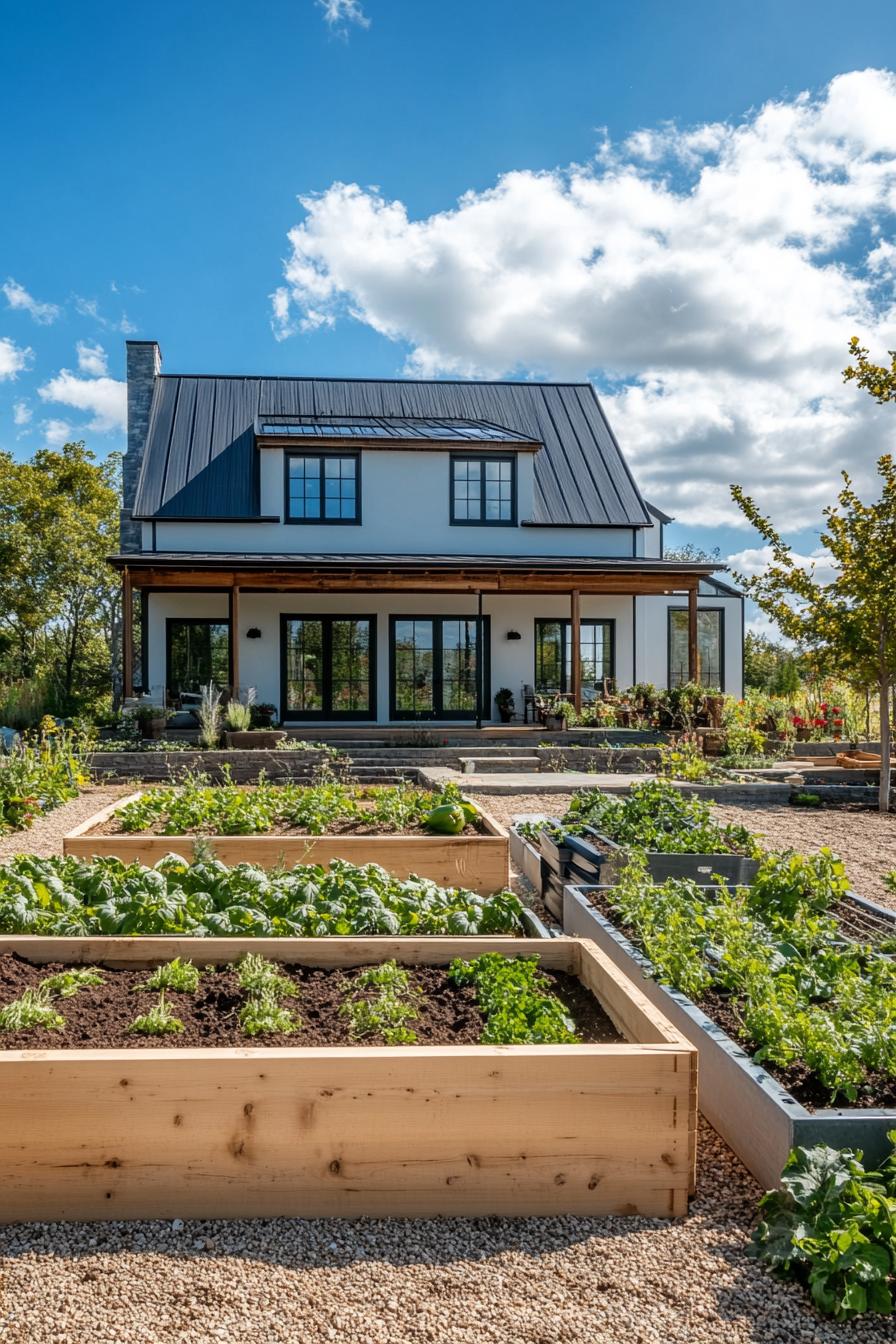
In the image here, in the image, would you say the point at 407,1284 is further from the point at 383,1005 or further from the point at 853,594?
the point at 853,594

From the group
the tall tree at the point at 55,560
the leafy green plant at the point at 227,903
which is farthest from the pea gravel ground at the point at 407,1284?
the tall tree at the point at 55,560

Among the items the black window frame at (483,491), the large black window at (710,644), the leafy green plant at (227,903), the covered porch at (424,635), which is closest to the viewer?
the leafy green plant at (227,903)

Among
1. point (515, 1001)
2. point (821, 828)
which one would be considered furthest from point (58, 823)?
point (821, 828)

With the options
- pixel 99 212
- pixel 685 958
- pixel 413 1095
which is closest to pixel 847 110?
pixel 685 958

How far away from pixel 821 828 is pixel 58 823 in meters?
7.68

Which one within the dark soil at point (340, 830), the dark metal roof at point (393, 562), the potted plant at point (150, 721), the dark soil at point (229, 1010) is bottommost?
the dark soil at point (229, 1010)

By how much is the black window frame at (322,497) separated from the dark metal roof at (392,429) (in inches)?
14.9

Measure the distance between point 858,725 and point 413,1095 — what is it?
1616 centimetres

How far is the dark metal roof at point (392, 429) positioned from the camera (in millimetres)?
17312

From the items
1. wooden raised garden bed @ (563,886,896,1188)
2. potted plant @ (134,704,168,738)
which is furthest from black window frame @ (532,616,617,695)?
wooden raised garden bed @ (563,886,896,1188)

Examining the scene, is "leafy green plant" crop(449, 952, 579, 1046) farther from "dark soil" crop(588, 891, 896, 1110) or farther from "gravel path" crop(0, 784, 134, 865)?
"gravel path" crop(0, 784, 134, 865)

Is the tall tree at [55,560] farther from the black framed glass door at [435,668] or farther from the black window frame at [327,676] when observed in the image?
the black framed glass door at [435,668]

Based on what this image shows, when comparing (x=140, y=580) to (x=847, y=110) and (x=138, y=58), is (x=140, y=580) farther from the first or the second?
(x=847, y=110)

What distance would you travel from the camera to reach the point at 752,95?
31.7ft
